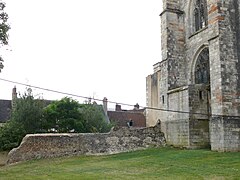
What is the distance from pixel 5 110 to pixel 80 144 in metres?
27.6

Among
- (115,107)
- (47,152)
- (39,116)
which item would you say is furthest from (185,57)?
(115,107)

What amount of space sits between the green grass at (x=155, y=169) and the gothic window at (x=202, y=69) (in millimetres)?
5921

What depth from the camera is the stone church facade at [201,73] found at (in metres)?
18.4

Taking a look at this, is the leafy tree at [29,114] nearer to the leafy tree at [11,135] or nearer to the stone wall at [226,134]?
the leafy tree at [11,135]

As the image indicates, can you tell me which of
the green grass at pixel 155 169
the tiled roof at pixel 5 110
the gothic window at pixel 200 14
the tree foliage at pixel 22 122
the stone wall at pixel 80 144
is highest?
the gothic window at pixel 200 14

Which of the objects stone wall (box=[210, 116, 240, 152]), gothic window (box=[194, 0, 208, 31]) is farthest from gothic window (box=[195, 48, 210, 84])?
stone wall (box=[210, 116, 240, 152])

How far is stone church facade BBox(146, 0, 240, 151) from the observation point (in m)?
18.4

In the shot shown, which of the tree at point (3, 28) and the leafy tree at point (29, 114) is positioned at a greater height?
the tree at point (3, 28)

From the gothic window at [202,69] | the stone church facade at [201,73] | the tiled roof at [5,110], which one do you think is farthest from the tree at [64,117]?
the tiled roof at [5,110]

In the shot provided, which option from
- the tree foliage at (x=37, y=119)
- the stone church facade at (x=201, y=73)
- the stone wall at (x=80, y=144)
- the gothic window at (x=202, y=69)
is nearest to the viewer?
the stone church facade at (x=201, y=73)

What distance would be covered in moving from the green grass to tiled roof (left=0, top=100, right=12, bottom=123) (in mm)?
26380

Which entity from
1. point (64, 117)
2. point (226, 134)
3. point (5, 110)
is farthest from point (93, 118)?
point (226, 134)

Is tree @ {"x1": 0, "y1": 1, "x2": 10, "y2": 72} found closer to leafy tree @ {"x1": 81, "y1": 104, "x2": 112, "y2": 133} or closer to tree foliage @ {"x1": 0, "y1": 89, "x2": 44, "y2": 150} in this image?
tree foliage @ {"x1": 0, "y1": 89, "x2": 44, "y2": 150}

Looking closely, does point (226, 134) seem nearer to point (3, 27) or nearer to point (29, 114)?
point (3, 27)
